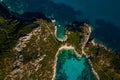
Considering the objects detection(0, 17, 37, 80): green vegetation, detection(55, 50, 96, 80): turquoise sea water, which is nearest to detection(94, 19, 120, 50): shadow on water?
detection(55, 50, 96, 80): turquoise sea water

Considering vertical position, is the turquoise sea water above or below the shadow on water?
below

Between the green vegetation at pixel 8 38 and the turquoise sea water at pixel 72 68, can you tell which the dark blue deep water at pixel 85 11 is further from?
the turquoise sea water at pixel 72 68

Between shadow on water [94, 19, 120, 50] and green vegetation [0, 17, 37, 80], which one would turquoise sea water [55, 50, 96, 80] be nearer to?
shadow on water [94, 19, 120, 50]

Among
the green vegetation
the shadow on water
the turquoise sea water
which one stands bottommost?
the turquoise sea water

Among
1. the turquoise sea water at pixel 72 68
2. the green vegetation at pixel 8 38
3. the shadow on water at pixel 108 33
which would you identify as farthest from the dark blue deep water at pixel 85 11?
the turquoise sea water at pixel 72 68

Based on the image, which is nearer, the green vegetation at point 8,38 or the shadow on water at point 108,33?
the green vegetation at point 8,38

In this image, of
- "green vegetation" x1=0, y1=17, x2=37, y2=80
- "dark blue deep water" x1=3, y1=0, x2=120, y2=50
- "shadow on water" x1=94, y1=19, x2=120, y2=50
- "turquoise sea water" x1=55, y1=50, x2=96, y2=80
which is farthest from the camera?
"dark blue deep water" x1=3, y1=0, x2=120, y2=50

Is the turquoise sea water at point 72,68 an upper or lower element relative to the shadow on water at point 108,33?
lower

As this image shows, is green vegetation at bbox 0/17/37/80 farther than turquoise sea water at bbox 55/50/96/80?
No

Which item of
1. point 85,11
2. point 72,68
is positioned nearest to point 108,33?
point 85,11
